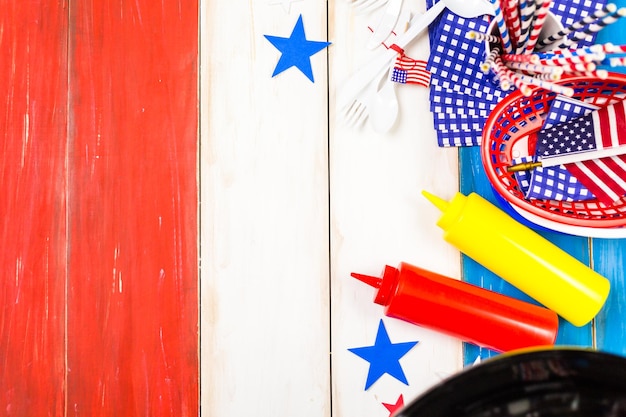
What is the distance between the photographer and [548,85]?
703mm

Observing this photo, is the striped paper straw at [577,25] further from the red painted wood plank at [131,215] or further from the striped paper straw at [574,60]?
the red painted wood plank at [131,215]

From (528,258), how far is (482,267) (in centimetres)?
8

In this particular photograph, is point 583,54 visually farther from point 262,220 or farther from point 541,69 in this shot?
point 262,220

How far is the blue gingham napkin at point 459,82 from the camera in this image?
827mm

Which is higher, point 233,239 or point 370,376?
point 233,239

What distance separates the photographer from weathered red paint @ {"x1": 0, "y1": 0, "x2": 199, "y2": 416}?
0.86m

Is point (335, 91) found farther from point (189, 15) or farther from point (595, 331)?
point (595, 331)

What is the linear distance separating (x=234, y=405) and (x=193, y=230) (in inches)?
11.0

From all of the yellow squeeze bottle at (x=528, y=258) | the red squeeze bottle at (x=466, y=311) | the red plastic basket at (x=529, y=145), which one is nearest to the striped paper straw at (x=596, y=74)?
the red plastic basket at (x=529, y=145)

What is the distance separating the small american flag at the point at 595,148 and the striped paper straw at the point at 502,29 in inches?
5.4

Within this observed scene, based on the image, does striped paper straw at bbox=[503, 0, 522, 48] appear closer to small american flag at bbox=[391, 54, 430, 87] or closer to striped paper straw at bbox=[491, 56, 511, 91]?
striped paper straw at bbox=[491, 56, 511, 91]

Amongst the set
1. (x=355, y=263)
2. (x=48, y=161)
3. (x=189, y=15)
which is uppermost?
(x=189, y=15)

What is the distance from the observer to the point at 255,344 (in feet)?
2.83

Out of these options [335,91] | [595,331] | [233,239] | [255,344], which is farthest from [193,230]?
[595,331]
